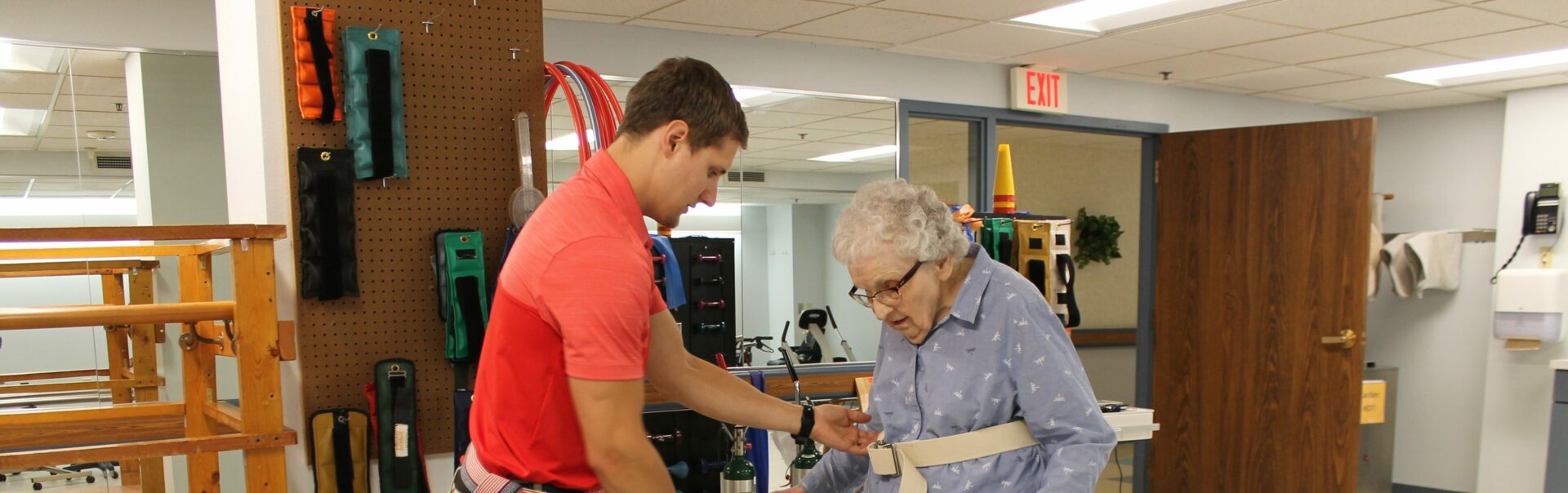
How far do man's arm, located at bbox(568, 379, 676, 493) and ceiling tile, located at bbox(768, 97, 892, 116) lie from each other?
3.96 meters

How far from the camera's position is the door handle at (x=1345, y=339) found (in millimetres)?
5573

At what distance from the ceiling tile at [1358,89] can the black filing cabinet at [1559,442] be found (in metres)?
1.99

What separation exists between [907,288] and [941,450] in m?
0.30

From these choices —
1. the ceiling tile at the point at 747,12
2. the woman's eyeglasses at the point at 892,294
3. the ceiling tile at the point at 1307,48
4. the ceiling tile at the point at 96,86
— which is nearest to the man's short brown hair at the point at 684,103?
the woman's eyeglasses at the point at 892,294

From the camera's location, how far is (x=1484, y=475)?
22.0ft

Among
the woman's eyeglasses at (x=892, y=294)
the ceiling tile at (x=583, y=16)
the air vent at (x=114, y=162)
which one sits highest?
the ceiling tile at (x=583, y=16)

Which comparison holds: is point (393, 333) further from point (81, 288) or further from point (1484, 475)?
point (1484, 475)

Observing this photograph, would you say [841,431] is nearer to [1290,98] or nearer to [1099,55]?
[1099,55]

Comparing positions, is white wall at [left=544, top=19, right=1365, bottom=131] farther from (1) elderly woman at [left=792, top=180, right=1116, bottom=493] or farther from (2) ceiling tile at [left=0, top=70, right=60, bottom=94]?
(1) elderly woman at [left=792, top=180, right=1116, bottom=493]

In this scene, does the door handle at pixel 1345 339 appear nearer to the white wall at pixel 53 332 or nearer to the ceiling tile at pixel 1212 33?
the ceiling tile at pixel 1212 33

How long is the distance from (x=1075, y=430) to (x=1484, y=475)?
6.56m

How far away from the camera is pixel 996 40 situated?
503cm

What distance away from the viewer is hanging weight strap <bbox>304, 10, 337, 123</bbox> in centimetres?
→ 247

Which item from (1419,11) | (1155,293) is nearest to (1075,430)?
(1419,11)
